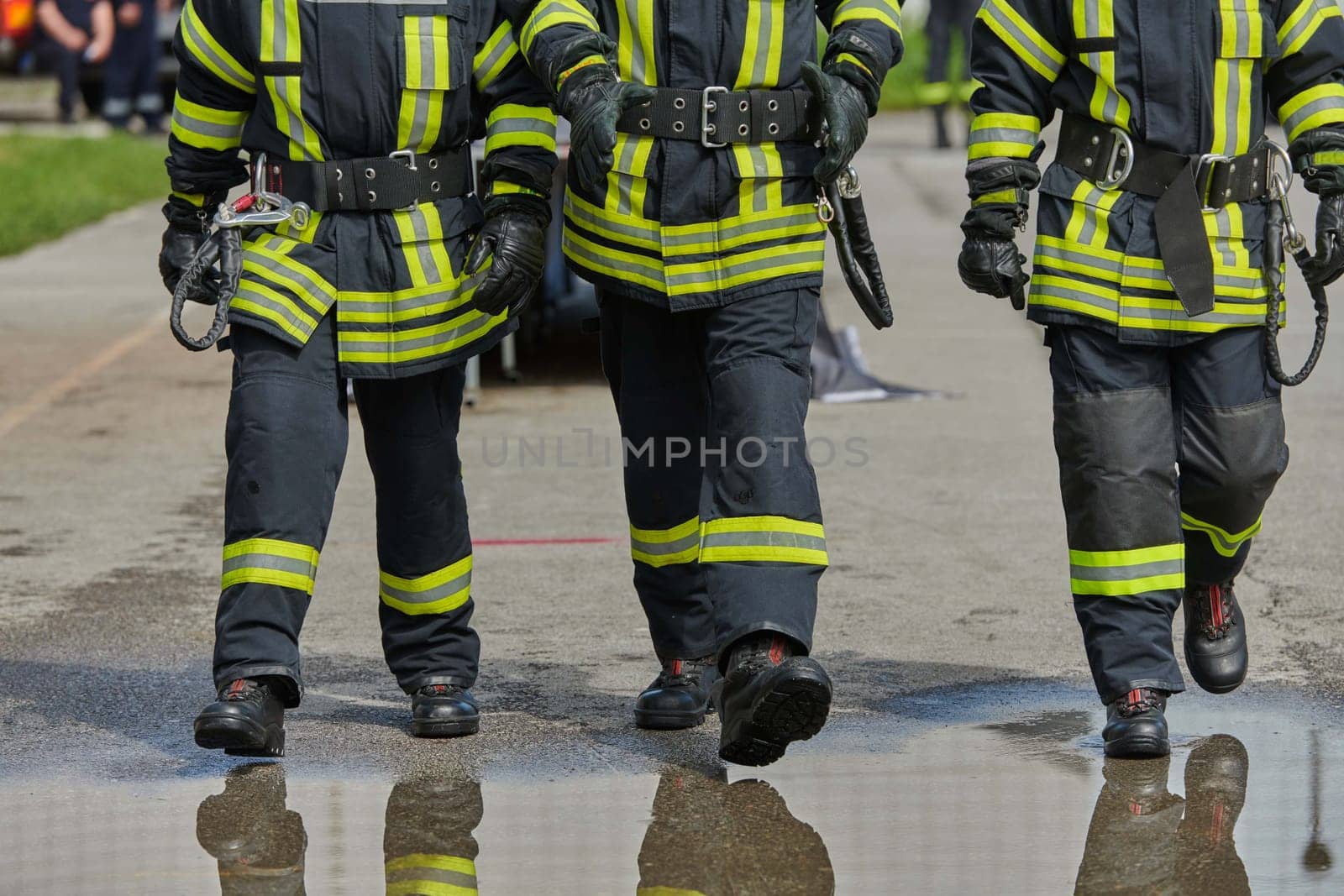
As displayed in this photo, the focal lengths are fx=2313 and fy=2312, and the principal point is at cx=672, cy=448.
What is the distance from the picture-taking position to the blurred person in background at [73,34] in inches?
879

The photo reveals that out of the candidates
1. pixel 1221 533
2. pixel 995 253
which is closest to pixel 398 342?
pixel 995 253

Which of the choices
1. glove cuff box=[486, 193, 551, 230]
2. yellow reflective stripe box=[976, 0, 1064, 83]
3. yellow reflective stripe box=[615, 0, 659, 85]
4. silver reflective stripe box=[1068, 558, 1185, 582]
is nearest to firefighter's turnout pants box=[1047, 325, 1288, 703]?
silver reflective stripe box=[1068, 558, 1185, 582]

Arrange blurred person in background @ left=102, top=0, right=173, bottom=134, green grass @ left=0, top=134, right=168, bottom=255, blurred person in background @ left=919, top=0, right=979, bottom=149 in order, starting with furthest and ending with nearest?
1. blurred person in background @ left=102, top=0, right=173, bottom=134
2. blurred person in background @ left=919, top=0, right=979, bottom=149
3. green grass @ left=0, top=134, right=168, bottom=255

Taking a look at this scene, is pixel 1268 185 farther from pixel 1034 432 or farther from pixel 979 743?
pixel 1034 432

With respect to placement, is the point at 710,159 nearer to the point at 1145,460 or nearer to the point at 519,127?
the point at 519,127

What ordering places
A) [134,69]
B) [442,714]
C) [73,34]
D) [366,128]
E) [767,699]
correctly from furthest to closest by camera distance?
[73,34], [134,69], [442,714], [366,128], [767,699]

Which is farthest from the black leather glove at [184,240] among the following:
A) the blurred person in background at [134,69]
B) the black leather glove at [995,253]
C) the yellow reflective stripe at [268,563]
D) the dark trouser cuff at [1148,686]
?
the blurred person in background at [134,69]

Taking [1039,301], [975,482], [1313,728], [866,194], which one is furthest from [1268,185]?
[866,194]

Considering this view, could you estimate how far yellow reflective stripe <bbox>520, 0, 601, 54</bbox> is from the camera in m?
4.56

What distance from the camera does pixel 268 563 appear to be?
456 centimetres

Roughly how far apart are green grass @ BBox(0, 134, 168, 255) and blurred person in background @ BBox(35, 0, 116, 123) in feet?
4.21

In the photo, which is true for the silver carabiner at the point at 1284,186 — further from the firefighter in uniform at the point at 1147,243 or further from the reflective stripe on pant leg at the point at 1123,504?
the reflective stripe on pant leg at the point at 1123,504

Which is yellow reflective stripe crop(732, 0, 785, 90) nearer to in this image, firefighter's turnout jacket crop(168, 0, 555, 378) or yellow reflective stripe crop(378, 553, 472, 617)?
firefighter's turnout jacket crop(168, 0, 555, 378)

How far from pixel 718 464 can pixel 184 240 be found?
1249 mm
